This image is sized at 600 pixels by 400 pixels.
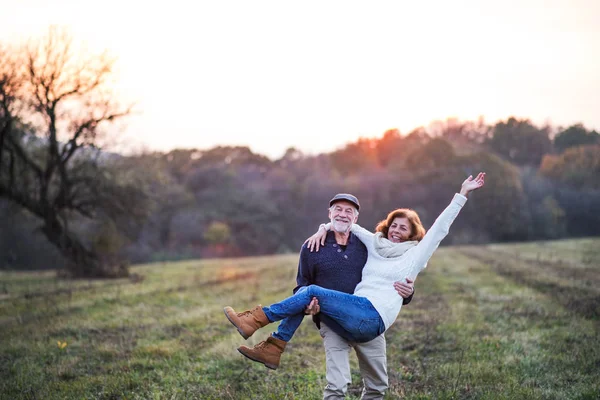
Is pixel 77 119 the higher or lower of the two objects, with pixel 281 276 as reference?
higher

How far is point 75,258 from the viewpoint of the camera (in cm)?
2167

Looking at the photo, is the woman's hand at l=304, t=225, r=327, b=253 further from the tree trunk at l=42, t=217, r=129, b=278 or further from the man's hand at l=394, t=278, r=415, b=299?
the tree trunk at l=42, t=217, r=129, b=278

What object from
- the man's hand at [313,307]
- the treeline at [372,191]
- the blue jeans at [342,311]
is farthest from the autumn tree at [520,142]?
the man's hand at [313,307]

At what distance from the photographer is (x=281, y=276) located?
69.6ft

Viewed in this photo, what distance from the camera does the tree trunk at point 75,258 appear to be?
843 inches

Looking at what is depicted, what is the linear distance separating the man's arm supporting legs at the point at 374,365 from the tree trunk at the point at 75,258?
18.4m

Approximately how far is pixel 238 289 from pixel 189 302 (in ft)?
9.56

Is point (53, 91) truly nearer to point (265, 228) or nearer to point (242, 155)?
point (265, 228)

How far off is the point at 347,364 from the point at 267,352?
0.77m

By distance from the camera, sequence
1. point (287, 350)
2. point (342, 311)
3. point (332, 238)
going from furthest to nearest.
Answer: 1. point (287, 350)
2. point (332, 238)
3. point (342, 311)

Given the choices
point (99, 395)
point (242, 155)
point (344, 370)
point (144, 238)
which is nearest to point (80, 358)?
point (99, 395)

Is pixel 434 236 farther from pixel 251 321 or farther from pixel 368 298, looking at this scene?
pixel 251 321

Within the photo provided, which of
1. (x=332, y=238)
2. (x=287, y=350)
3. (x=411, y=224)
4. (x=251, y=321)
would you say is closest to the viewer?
(x=251, y=321)

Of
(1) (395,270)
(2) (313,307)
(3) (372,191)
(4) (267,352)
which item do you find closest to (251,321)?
(4) (267,352)
